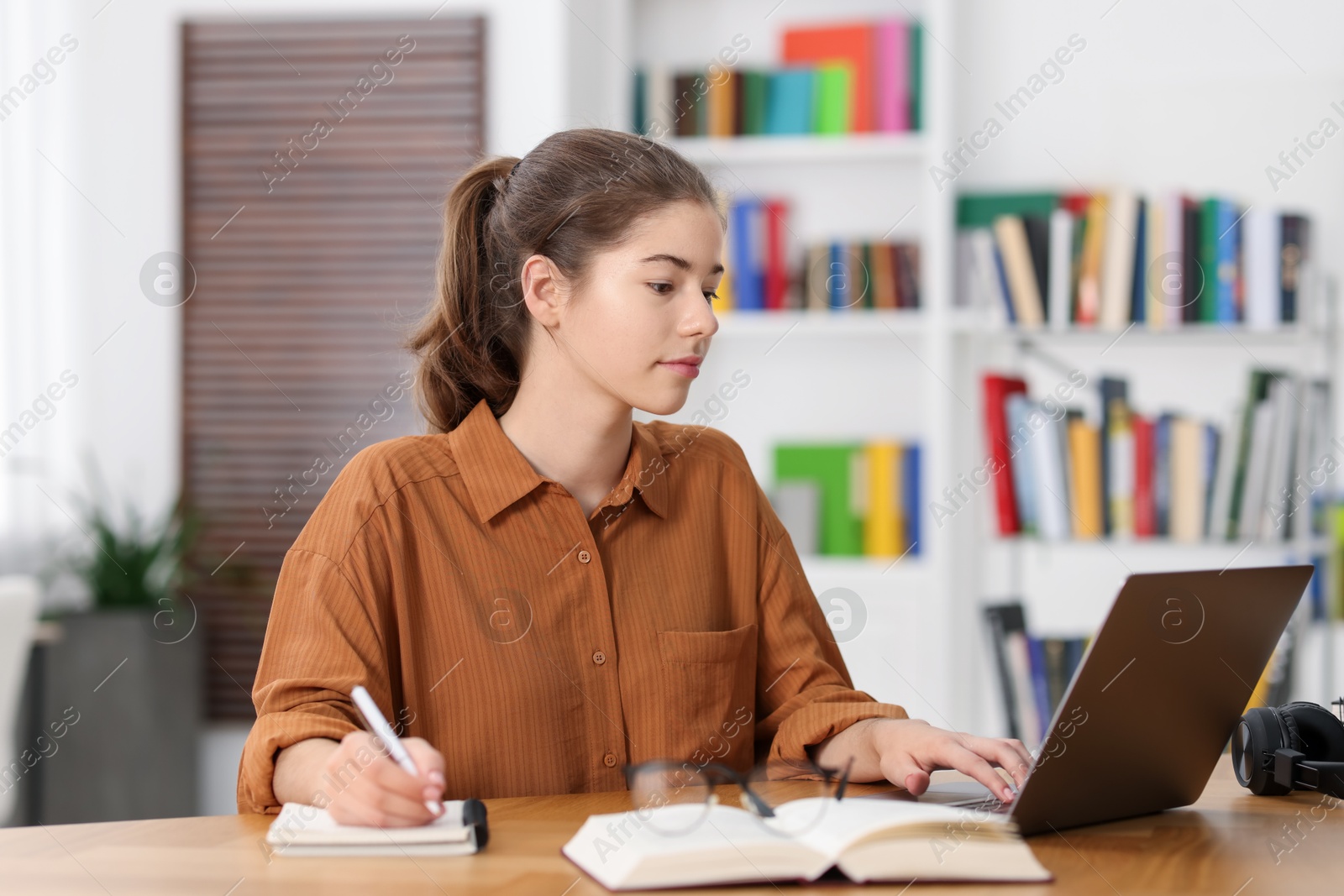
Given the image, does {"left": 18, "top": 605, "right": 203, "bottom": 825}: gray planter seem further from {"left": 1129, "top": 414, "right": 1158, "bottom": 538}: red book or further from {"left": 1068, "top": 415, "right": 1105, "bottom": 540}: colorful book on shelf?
{"left": 1129, "top": 414, "right": 1158, "bottom": 538}: red book

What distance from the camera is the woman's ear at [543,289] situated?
1515mm

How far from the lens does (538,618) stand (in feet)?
4.54

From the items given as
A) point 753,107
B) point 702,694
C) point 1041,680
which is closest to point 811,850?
point 702,694

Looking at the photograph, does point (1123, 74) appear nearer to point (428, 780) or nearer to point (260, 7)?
point (260, 7)

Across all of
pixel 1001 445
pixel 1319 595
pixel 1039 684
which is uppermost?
pixel 1001 445

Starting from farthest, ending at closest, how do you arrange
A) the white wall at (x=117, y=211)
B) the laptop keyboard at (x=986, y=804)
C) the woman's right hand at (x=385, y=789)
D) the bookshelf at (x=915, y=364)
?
the white wall at (x=117, y=211), the bookshelf at (x=915, y=364), the laptop keyboard at (x=986, y=804), the woman's right hand at (x=385, y=789)

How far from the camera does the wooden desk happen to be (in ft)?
2.98

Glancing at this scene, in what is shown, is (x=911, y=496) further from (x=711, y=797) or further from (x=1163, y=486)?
(x=711, y=797)

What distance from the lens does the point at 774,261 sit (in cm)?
325

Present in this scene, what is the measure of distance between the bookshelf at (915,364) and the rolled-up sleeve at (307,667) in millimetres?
1955

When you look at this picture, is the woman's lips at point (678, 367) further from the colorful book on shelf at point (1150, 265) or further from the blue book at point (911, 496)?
the blue book at point (911, 496)

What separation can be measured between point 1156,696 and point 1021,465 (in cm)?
189

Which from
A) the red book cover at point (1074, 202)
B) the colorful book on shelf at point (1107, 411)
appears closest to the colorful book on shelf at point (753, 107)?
the red book cover at point (1074, 202)

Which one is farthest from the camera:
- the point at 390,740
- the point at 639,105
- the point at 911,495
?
the point at 639,105
